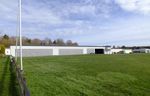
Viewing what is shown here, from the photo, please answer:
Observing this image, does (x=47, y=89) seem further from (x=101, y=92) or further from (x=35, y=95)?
(x=101, y=92)

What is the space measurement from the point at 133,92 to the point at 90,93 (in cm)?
247

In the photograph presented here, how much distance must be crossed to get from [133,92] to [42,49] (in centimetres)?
9164

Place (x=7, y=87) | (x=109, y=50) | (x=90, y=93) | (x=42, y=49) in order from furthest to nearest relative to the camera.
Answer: (x=109, y=50) → (x=42, y=49) → (x=7, y=87) → (x=90, y=93)

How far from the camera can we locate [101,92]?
549 inches

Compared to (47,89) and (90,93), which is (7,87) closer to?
(47,89)

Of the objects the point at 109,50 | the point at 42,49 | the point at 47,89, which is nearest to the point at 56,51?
the point at 42,49

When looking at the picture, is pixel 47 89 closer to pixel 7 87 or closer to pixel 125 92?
pixel 7 87

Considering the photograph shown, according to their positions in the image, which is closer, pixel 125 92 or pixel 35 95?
pixel 35 95

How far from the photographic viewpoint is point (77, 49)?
12244 centimetres

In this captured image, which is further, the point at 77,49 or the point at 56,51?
the point at 77,49

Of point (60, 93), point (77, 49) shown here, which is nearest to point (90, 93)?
point (60, 93)

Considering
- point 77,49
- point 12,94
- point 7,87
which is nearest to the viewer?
point 12,94

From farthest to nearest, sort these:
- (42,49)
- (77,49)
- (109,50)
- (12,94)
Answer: (109,50), (77,49), (42,49), (12,94)

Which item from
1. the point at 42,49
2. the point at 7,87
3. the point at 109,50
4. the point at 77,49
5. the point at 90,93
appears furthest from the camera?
the point at 109,50
